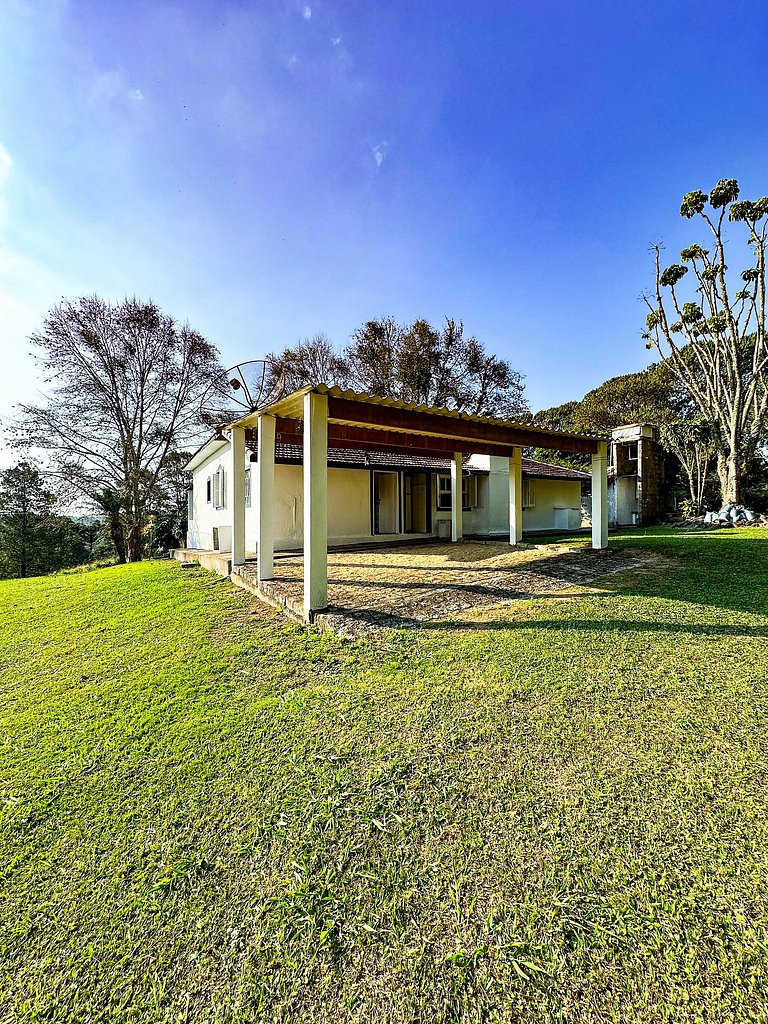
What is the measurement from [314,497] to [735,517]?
1838cm

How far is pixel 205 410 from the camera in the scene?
907 inches

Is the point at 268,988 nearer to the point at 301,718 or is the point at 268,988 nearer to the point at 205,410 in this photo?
the point at 301,718

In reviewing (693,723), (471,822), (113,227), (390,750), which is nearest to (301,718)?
(390,750)

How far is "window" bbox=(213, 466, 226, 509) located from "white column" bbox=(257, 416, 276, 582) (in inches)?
244

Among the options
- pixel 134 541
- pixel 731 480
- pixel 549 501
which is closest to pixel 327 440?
pixel 549 501

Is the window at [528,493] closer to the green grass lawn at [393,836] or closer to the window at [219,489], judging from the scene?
the window at [219,489]

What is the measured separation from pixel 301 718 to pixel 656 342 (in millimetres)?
24437

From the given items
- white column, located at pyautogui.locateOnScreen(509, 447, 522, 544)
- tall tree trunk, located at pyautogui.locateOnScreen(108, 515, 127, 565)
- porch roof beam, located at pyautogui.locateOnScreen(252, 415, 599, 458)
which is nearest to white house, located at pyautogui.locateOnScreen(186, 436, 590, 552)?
porch roof beam, located at pyautogui.locateOnScreen(252, 415, 599, 458)

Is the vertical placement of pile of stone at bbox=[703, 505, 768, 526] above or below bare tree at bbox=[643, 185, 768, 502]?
below

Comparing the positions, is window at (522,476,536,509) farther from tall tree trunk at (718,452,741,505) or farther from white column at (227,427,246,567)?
white column at (227,427,246,567)

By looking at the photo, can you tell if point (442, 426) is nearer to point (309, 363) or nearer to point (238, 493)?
point (238, 493)

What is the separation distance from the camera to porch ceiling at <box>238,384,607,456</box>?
6.04 metres

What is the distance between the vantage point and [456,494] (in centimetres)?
1284

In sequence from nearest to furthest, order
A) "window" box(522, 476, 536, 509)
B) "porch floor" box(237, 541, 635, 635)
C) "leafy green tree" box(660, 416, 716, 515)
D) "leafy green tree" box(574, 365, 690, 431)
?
1. "porch floor" box(237, 541, 635, 635)
2. "window" box(522, 476, 536, 509)
3. "leafy green tree" box(660, 416, 716, 515)
4. "leafy green tree" box(574, 365, 690, 431)
